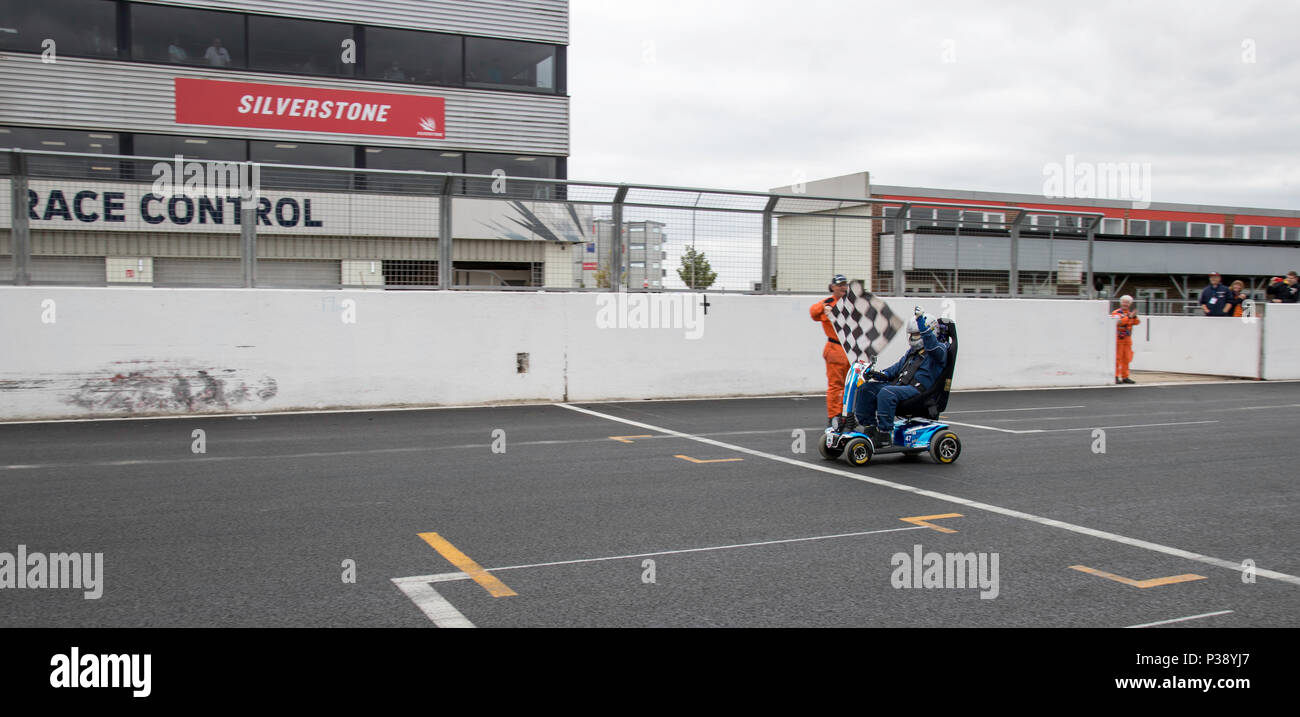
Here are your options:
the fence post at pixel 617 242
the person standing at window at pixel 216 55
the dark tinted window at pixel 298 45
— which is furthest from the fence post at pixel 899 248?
the person standing at window at pixel 216 55

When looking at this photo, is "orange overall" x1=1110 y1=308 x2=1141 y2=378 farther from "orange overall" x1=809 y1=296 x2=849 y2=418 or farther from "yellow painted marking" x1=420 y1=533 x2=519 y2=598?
"yellow painted marking" x1=420 y1=533 x2=519 y2=598

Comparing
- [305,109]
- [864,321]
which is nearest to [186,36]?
[305,109]

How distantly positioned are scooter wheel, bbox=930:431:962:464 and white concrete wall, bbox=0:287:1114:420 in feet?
19.9

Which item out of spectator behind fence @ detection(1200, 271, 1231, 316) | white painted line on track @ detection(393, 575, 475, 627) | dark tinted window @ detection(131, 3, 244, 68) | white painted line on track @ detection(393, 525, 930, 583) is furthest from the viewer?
dark tinted window @ detection(131, 3, 244, 68)

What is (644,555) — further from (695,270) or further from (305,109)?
(305,109)

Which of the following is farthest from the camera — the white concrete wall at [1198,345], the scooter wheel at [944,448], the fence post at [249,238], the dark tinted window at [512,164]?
the dark tinted window at [512,164]

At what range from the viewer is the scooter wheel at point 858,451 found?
853 cm

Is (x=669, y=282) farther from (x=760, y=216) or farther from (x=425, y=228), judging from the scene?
(x=425, y=228)

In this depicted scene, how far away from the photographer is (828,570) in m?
5.14

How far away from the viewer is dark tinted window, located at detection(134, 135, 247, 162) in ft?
71.6

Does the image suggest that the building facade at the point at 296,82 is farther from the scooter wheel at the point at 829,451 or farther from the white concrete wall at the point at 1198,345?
the white concrete wall at the point at 1198,345

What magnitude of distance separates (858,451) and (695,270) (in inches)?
256

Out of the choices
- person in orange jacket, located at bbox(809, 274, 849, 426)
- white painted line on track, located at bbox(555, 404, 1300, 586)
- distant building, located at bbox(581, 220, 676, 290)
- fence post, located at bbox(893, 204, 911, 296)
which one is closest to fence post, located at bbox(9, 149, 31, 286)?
distant building, located at bbox(581, 220, 676, 290)

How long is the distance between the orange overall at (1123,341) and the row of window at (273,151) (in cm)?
1344
